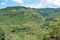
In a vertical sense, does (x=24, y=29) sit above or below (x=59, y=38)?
below

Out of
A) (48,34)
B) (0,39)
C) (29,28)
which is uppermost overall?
(48,34)

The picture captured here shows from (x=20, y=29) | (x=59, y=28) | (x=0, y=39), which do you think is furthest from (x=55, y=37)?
(x=20, y=29)

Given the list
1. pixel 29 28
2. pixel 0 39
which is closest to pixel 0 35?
pixel 0 39

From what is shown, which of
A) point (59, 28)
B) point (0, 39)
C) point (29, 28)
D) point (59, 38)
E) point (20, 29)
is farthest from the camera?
point (29, 28)

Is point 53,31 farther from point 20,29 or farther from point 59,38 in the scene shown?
point 20,29

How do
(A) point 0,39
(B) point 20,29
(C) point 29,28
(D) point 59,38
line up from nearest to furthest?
(D) point 59,38 → (A) point 0,39 → (B) point 20,29 → (C) point 29,28

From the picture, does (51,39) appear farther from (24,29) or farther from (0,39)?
(24,29)

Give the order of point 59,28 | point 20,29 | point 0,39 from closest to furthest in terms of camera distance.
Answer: point 59,28 < point 0,39 < point 20,29

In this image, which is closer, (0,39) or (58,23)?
(58,23)

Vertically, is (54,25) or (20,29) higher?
(54,25)
